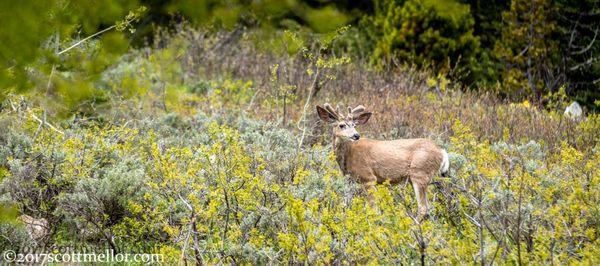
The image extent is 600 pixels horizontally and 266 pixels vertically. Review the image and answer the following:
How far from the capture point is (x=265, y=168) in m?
6.79

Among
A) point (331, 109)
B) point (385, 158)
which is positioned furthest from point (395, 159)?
point (331, 109)

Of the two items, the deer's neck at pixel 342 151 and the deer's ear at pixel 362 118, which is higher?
the deer's ear at pixel 362 118

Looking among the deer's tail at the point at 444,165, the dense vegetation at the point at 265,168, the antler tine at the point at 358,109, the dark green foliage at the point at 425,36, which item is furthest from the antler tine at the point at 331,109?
the dark green foliage at the point at 425,36

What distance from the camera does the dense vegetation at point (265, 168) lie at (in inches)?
109

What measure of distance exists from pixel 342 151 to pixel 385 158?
49 centimetres

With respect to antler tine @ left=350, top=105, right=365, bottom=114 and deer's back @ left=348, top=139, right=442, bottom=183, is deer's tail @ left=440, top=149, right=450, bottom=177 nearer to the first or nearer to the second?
deer's back @ left=348, top=139, right=442, bottom=183

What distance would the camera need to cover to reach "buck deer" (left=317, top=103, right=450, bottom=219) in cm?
668

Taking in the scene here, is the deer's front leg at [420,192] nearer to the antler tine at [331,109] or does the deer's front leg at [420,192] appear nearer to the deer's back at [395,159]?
the deer's back at [395,159]

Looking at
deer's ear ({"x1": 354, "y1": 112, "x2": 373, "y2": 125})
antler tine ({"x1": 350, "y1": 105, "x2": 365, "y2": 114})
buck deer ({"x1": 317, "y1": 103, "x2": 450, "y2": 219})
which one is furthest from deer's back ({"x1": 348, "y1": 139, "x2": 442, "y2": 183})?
A: antler tine ({"x1": 350, "y1": 105, "x2": 365, "y2": 114})

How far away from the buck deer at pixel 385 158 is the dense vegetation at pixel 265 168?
0.50 ft

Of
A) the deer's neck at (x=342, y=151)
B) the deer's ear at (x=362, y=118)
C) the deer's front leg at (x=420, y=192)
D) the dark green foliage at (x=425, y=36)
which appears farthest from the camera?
the dark green foliage at (x=425, y=36)

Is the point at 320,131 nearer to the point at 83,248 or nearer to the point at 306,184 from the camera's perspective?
the point at 306,184

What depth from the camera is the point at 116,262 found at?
17.8 feet

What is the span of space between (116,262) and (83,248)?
11.2 inches
